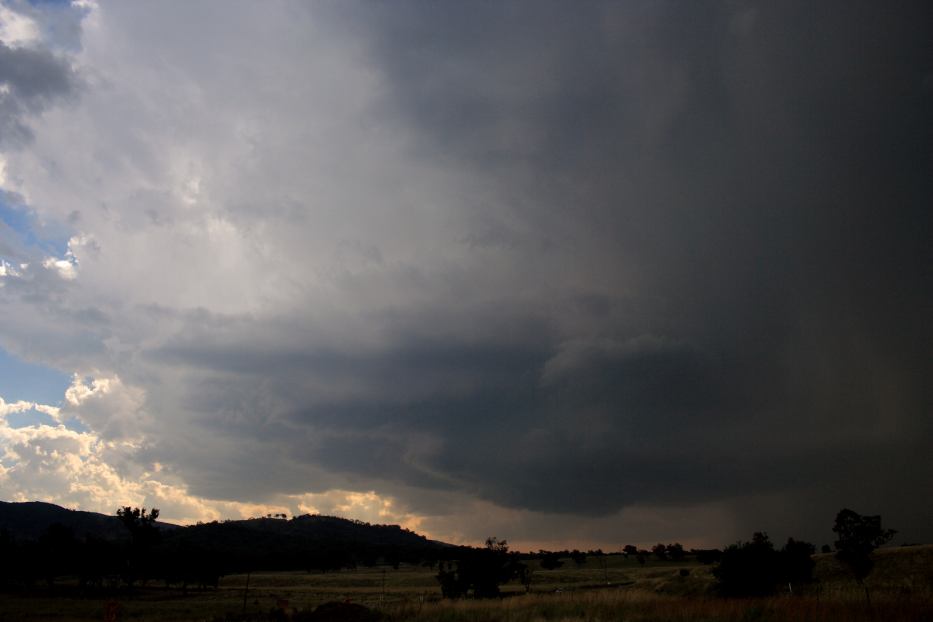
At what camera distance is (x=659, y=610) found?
20.6 meters

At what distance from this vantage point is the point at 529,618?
21312 millimetres

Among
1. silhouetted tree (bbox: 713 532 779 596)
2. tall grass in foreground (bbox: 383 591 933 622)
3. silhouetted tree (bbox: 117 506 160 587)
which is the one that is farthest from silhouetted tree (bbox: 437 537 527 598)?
silhouetted tree (bbox: 117 506 160 587)

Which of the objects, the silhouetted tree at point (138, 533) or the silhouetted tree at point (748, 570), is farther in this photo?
the silhouetted tree at point (138, 533)

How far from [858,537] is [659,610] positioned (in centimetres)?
3217

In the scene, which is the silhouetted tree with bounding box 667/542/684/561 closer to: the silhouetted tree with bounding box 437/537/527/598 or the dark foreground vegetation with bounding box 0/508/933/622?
the dark foreground vegetation with bounding box 0/508/933/622

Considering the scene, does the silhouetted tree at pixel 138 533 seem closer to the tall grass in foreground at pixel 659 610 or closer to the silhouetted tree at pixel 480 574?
the silhouetted tree at pixel 480 574

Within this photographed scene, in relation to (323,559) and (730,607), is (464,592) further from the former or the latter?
(323,559)

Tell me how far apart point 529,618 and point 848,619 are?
391 inches

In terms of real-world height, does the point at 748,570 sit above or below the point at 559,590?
above

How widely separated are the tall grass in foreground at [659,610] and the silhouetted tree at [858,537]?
25022 mm

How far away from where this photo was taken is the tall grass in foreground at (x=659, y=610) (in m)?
18.5

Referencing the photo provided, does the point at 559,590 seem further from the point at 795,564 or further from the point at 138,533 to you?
the point at 138,533

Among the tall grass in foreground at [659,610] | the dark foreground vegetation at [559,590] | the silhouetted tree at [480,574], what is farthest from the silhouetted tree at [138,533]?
the tall grass in foreground at [659,610]

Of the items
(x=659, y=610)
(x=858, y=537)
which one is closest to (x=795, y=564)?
(x=858, y=537)
